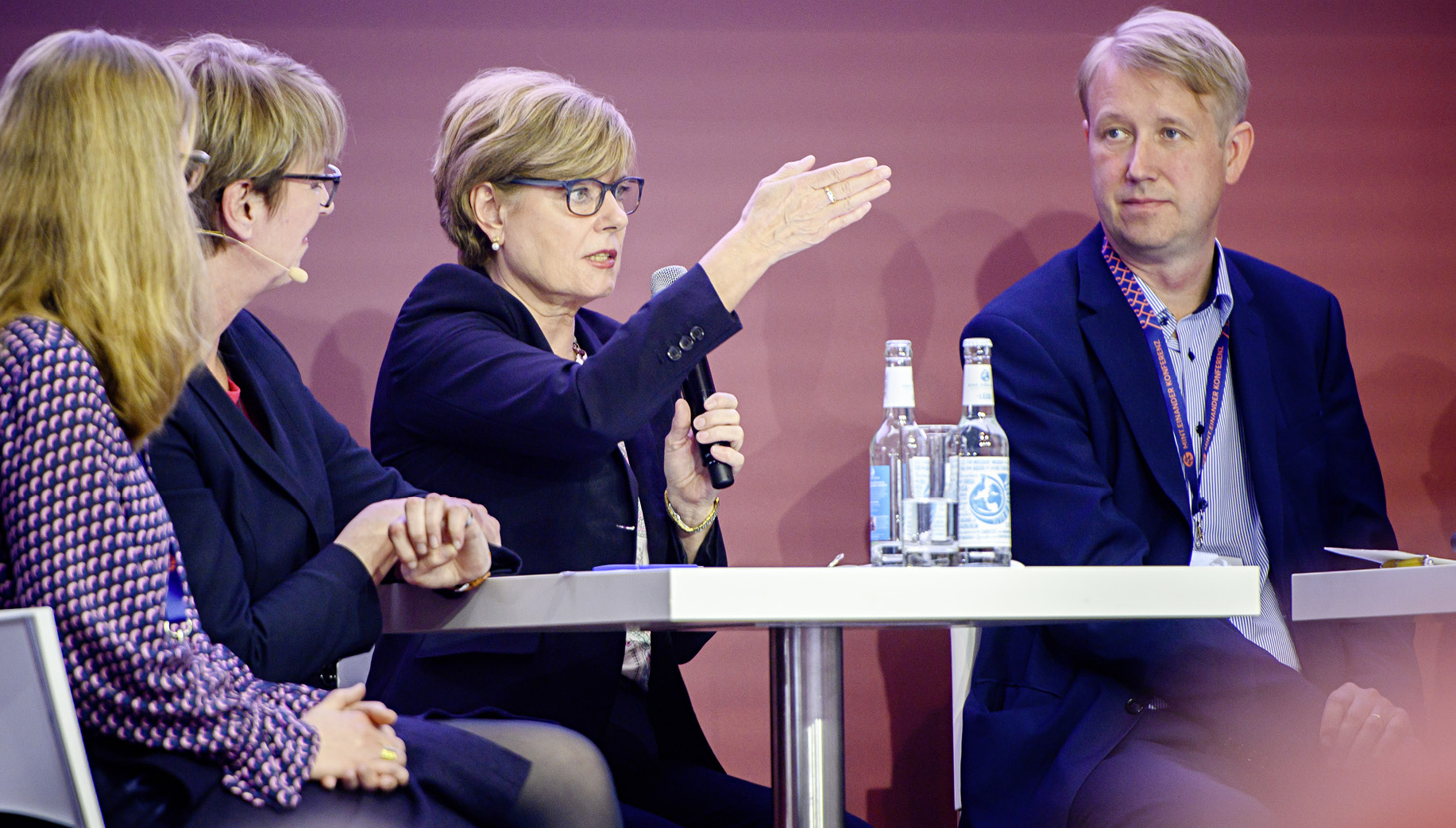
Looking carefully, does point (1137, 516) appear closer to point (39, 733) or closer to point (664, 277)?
point (664, 277)

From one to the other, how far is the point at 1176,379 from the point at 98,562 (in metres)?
1.72

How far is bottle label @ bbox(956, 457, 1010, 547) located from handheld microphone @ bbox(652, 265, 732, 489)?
0.50 metres

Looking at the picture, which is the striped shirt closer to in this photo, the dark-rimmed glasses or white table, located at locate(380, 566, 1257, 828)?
white table, located at locate(380, 566, 1257, 828)

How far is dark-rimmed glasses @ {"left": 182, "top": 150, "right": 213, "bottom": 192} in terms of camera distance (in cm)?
149

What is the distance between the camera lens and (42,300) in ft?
4.23

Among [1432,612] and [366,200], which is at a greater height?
[366,200]

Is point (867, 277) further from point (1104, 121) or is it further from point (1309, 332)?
point (1309, 332)

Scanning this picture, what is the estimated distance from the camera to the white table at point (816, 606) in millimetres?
1179

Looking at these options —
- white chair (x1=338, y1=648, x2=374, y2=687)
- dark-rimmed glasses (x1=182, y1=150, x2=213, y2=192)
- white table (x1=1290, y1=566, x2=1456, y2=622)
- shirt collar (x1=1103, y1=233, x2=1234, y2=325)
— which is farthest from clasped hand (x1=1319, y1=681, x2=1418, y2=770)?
dark-rimmed glasses (x1=182, y1=150, x2=213, y2=192)

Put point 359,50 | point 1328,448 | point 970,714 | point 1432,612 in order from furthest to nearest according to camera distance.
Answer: point 359,50 < point 1328,448 < point 970,714 < point 1432,612

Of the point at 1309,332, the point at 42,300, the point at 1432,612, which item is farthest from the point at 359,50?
the point at 1432,612

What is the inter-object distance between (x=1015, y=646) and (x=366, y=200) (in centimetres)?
159

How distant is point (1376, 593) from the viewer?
1.65 meters

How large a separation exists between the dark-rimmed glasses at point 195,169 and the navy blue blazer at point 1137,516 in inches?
48.4
